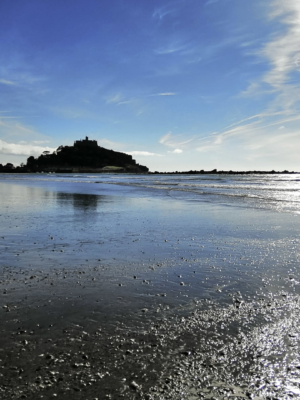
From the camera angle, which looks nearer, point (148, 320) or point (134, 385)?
point (134, 385)

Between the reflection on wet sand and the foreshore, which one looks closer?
the foreshore

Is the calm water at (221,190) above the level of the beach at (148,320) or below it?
above

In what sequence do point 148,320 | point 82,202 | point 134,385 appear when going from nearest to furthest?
point 134,385
point 148,320
point 82,202

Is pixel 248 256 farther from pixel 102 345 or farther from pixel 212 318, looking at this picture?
pixel 102 345

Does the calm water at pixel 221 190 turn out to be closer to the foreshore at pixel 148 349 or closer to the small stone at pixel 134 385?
the foreshore at pixel 148 349

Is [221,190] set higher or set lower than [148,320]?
higher

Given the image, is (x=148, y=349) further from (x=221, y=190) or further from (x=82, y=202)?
(x=221, y=190)

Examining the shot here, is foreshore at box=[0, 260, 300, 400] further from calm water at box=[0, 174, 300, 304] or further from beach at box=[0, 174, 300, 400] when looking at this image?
calm water at box=[0, 174, 300, 304]

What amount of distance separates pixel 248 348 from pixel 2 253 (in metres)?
7.34

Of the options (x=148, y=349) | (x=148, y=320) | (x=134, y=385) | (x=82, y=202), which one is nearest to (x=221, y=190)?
(x=82, y=202)

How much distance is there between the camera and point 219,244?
34.6 feet

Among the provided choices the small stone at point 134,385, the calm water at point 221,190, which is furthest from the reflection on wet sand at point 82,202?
the small stone at point 134,385

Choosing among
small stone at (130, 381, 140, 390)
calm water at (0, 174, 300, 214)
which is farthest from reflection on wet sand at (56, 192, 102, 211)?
small stone at (130, 381, 140, 390)

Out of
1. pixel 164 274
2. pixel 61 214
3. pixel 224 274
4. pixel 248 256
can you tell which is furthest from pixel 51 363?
pixel 61 214
